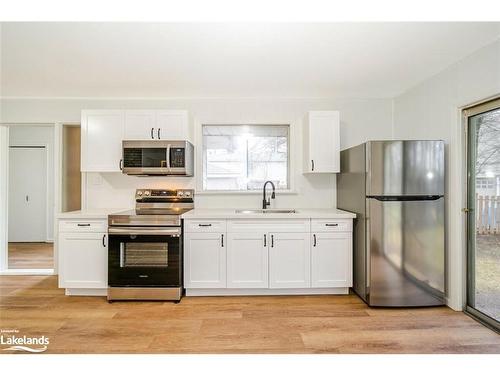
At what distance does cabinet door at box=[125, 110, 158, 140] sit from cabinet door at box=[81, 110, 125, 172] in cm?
7

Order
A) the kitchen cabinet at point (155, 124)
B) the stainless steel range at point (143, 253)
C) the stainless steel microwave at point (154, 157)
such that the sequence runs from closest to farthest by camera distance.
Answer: the stainless steel range at point (143, 253) → the stainless steel microwave at point (154, 157) → the kitchen cabinet at point (155, 124)

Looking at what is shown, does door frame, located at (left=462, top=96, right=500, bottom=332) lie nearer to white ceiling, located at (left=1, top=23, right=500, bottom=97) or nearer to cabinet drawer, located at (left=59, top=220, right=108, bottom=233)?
white ceiling, located at (left=1, top=23, right=500, bottom=97)

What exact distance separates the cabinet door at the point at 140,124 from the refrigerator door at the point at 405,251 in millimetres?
2512

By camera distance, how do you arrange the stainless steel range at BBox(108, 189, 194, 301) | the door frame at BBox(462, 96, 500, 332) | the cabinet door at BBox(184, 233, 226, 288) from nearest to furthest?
the door frame at BBox(462, 96, 500, 332) → the stainless steel range at BBox(108, 189, 194, 301) → the cabinet door at BBox(184, 233, 226, 288)

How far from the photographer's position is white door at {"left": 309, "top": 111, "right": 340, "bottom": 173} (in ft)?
11.3

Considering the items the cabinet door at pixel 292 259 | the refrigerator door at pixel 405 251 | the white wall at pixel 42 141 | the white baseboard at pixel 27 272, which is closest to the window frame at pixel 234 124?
the cabinet door at pixel 292 259

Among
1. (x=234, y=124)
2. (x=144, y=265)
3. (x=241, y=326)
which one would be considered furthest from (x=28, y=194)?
(x=241, y=326)

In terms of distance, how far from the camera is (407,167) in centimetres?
270

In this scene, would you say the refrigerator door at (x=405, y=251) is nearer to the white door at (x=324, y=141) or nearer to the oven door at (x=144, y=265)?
the white door at (x=324, y=141)

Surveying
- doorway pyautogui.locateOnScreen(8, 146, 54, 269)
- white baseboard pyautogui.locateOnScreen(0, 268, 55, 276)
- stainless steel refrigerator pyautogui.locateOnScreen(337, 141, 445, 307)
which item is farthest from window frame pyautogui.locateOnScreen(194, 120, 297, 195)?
doorway pyautogui.locateOnScreen(8, 146, 54, 269)

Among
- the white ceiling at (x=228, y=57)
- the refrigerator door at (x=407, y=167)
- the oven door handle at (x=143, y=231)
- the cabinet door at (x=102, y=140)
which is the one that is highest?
the white ceiling at (x=228, y=57)

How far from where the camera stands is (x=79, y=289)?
10.2 ft

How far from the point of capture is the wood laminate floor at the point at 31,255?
4200 mm

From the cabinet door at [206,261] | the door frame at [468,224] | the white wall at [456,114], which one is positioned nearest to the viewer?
the white wall at [456,114]
